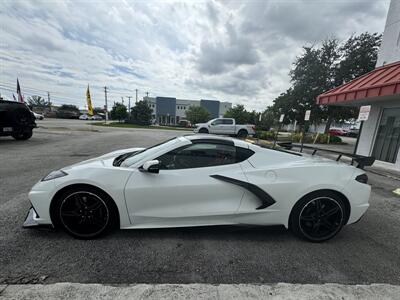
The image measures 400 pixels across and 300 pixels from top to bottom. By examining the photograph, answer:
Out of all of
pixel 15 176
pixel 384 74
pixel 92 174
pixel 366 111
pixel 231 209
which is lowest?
pixel 15 176

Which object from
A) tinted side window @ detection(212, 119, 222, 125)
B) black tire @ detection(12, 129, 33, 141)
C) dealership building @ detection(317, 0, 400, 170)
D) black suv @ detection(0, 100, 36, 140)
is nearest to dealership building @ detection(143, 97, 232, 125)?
tinted side window @ detection(212, 119, 222, 125)

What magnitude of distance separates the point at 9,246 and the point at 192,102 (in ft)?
232

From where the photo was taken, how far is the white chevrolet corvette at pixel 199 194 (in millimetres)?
2418

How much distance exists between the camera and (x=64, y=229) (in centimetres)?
250

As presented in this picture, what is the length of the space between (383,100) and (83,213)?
1101 centimetres

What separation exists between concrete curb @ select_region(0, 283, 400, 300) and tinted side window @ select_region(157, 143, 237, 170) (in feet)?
4.07

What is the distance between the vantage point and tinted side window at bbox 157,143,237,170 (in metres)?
2.56

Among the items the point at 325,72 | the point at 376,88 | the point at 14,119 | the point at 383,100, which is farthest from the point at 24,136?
the point at 325,72

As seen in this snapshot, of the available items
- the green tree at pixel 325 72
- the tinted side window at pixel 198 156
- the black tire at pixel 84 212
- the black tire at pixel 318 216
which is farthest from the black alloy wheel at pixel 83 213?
the green tree at pixel 325 72

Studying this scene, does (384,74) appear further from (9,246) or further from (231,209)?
(9,246)

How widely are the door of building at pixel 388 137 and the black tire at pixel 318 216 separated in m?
7.79

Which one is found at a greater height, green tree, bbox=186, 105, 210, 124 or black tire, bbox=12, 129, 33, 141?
green tree, bbox=186, 105, 210, 124

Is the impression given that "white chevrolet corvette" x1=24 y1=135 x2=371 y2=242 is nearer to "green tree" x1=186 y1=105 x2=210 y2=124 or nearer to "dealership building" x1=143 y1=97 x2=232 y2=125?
"green tree" x1=186 y1=105 x2=210 y2=124

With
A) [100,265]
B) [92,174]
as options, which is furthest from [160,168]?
[100,265]
